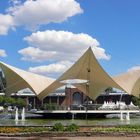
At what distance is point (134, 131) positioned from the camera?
2233 cm

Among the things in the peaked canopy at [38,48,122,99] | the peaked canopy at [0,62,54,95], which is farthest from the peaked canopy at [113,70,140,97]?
the peaked canopy at [0,62,54,95]

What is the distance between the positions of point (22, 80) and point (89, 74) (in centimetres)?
859

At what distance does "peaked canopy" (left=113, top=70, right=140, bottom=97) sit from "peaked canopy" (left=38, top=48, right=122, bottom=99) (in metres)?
2.21

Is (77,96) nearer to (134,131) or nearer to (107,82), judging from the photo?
(107,82)

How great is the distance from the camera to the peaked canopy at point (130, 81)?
4825 centimetres

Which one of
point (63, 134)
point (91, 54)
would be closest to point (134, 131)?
point (63, 134)

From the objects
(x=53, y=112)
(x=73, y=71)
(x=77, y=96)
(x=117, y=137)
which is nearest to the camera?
(x=117, y=137)

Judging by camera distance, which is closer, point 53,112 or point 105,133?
point 105,133

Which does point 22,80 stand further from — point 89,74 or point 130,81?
point 130,81

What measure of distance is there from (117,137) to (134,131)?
178cm

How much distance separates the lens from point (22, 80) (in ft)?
155

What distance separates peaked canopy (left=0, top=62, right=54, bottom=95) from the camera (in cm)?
4691

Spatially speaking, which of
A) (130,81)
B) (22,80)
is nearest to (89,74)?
(130,81)

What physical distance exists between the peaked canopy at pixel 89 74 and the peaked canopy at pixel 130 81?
2.21 m
